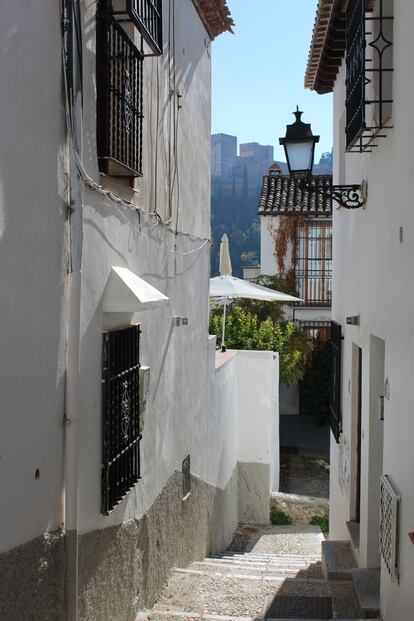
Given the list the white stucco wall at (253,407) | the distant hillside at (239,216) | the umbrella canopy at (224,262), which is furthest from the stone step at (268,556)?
the distant hillside at (239,216)

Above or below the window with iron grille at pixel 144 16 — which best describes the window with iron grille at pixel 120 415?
below

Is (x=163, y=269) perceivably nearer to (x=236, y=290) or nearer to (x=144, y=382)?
(x=144, y=382)

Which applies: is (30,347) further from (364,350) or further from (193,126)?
(193,126)

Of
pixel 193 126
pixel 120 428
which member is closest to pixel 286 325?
pixel 193 126

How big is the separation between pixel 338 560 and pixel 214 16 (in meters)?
7.08

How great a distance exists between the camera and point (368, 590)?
259 inches

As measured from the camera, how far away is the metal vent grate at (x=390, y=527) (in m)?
5.20

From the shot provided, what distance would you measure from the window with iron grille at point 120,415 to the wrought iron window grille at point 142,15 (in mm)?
2278

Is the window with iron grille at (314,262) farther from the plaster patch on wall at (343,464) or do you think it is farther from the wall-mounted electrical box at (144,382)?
the wall-mounted electrical box at (144,382)

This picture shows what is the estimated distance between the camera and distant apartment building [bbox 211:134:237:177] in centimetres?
13000

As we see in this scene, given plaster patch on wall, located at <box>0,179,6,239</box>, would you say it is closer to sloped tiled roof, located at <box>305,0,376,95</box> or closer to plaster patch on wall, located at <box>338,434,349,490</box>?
sloped tiled roof, located at <box>305,0,376,95</box>

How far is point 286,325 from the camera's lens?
1930cm

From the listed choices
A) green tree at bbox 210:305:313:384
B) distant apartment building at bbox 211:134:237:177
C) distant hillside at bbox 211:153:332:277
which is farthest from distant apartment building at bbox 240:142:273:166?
green tree at bbox 210:305:313:384

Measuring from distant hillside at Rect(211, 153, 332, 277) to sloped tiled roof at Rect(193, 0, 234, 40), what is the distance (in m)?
64.6
